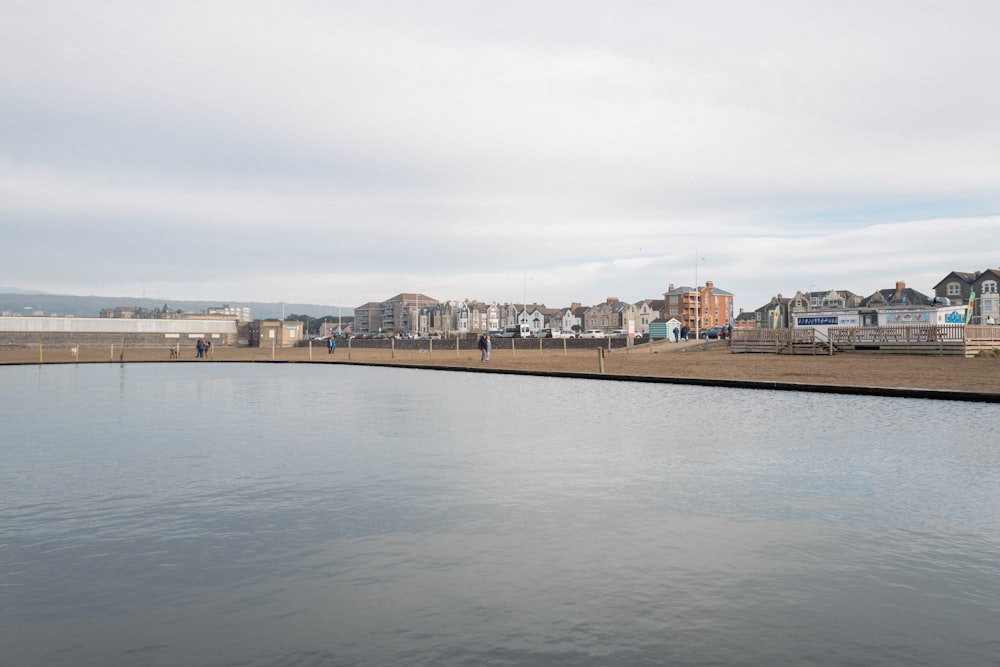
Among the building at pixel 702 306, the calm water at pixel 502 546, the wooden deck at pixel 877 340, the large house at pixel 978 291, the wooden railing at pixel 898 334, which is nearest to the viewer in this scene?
the calm water at pixel 502 546

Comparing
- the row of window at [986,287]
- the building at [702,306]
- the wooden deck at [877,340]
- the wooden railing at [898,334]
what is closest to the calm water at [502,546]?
the wooden deck at [877,340]

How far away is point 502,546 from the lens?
7246 millimetres

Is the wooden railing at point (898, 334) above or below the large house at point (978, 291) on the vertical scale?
below

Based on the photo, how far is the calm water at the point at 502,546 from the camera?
515 centimetres

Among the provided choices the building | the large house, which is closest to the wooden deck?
the large house

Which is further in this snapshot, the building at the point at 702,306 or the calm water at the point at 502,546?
the building at the point at 702,306

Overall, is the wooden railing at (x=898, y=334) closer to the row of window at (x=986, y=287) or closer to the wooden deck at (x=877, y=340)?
the wooden deck at (x=877, y=340)

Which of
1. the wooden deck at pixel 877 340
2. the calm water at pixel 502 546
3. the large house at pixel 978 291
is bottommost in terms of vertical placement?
the calm water at pixel 502 546

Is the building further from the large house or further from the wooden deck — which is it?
the wooden deck

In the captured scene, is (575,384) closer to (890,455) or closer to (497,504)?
(890,455)

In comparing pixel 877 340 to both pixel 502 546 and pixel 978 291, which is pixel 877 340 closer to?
pixel 502 546

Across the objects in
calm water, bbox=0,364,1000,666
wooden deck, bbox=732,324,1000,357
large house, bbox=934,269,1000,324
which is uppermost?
large house, bbox=934,269,1000,324

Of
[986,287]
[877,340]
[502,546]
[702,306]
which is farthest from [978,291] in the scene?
[502,546]

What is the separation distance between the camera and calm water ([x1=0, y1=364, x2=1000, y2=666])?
203 inches
